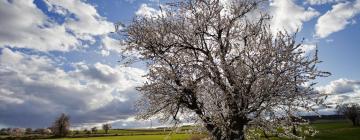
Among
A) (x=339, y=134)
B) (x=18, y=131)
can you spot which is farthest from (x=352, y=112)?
(x=18, y=131)

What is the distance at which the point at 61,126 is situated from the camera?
150750mm

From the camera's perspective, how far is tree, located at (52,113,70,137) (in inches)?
5886

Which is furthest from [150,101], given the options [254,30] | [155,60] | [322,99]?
[322,99]

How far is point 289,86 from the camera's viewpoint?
18.7 m

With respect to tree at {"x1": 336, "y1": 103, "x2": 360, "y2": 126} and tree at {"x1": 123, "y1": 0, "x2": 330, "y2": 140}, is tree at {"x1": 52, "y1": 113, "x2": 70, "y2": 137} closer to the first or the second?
tree at {"x1": 336, "y1": 103, "x2": 360, "y2": 126}

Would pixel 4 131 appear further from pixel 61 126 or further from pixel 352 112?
pixel 352 112

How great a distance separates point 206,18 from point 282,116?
638 cm

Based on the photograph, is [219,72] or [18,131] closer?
[219,72]

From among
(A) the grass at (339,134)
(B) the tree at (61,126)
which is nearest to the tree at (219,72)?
(A) the grass at (339,134)

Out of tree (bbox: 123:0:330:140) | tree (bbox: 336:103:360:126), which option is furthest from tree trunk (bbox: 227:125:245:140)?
tree (bbox: 336:103:360:126)

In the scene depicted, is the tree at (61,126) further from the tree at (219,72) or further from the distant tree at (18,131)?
the tree at (219,72)

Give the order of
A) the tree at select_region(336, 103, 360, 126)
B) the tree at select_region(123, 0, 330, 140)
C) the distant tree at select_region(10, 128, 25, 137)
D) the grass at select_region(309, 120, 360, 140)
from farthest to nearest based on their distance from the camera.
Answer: the distant tree at select_region(10, 128, 25, 137)
the tree at select_region(336, 103, 360, 126)
the grass at select_region(309, 120, 360, 140)
the tree at select_region(123, 0, 330, 140)

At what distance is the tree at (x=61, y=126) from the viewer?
490 ft

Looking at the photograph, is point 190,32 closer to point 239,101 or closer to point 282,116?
point 239,101
